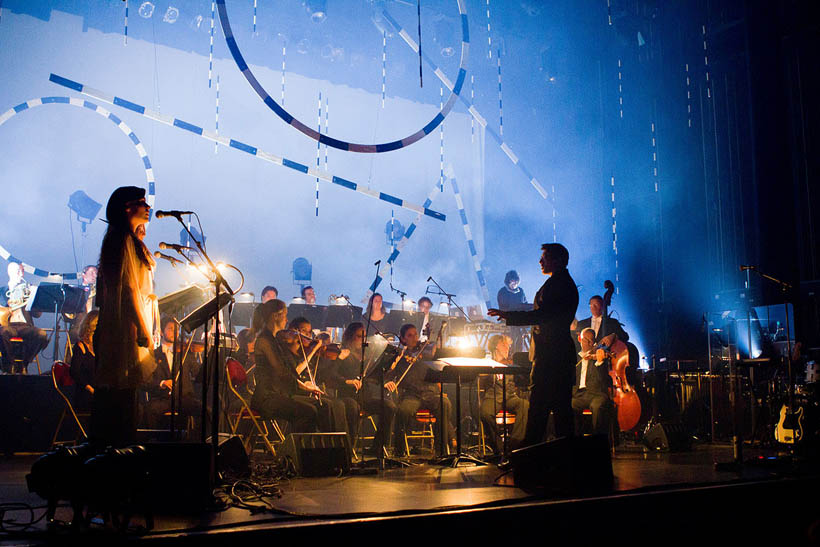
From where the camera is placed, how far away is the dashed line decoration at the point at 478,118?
11133 millimetres

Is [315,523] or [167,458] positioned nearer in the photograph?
[315,523]

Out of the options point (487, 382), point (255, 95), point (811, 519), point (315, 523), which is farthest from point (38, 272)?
point (811, 519)

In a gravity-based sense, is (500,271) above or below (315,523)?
above

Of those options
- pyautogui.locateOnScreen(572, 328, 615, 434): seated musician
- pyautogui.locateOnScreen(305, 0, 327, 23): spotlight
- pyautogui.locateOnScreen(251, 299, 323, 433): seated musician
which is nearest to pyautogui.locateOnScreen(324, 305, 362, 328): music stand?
pyautogui.locateOnScreen(251, 299, 323, 433): seated musician

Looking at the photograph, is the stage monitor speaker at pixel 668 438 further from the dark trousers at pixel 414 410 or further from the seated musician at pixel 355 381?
the seated musician at pixel 355 381

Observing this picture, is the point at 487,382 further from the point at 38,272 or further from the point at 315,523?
the point at 38,272

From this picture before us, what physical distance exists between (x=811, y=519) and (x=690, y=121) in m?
10.0

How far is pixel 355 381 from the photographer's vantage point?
22.7 feet

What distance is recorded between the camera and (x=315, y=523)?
3.18 meters

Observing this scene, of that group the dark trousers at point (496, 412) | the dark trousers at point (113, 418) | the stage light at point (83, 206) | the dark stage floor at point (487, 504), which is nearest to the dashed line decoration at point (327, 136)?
the stage light at point (83, 206)

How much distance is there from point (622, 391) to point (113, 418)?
5666mm

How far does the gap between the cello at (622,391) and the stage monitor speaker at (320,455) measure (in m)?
3.39

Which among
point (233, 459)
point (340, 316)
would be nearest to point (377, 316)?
point (340, 316)

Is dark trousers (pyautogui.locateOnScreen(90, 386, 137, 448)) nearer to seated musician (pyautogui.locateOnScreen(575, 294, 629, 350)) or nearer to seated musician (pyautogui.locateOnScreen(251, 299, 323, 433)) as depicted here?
seated musician (pyautogui.locateOnScreen(251, 299, 323, 433))
